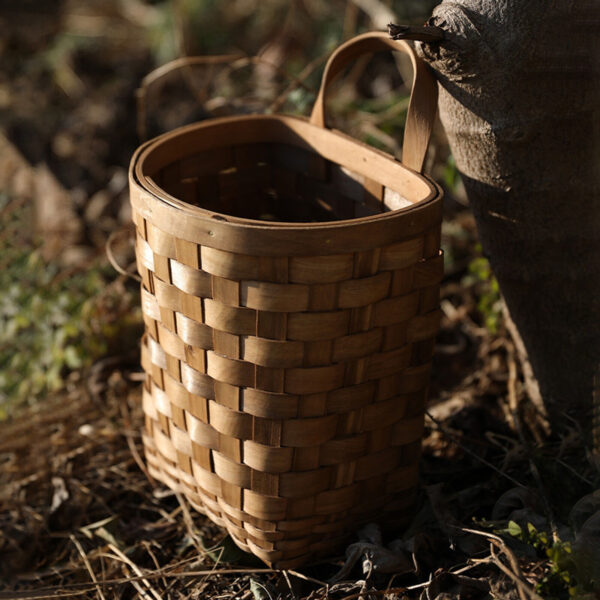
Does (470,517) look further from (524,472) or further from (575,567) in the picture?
(575,567)

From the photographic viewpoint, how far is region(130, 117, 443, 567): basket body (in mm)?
972

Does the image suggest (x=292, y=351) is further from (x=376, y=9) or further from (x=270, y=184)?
(x=376, y=9)

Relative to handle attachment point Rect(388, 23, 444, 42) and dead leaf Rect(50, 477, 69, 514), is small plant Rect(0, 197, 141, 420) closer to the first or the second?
dead leaf Rect(50, 477, 69, 514)

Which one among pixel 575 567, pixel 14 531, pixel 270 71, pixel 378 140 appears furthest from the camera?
pixel 270 71

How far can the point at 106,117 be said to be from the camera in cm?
294

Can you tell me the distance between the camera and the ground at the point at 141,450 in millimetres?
1125

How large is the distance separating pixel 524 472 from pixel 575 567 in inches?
13.0

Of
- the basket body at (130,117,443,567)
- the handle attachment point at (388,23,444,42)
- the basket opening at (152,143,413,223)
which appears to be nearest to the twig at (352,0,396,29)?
the basket opening at (152,143,413,223)

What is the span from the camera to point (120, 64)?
3.68 m

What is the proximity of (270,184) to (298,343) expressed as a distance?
0.58 m

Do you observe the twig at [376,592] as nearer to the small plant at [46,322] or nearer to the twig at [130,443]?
the twig at [130,443]

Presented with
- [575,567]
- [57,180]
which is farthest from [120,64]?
[575,567]

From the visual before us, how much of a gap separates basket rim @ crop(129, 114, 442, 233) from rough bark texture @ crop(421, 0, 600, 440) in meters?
0.14

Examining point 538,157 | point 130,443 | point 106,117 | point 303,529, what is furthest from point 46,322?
point 106,117
